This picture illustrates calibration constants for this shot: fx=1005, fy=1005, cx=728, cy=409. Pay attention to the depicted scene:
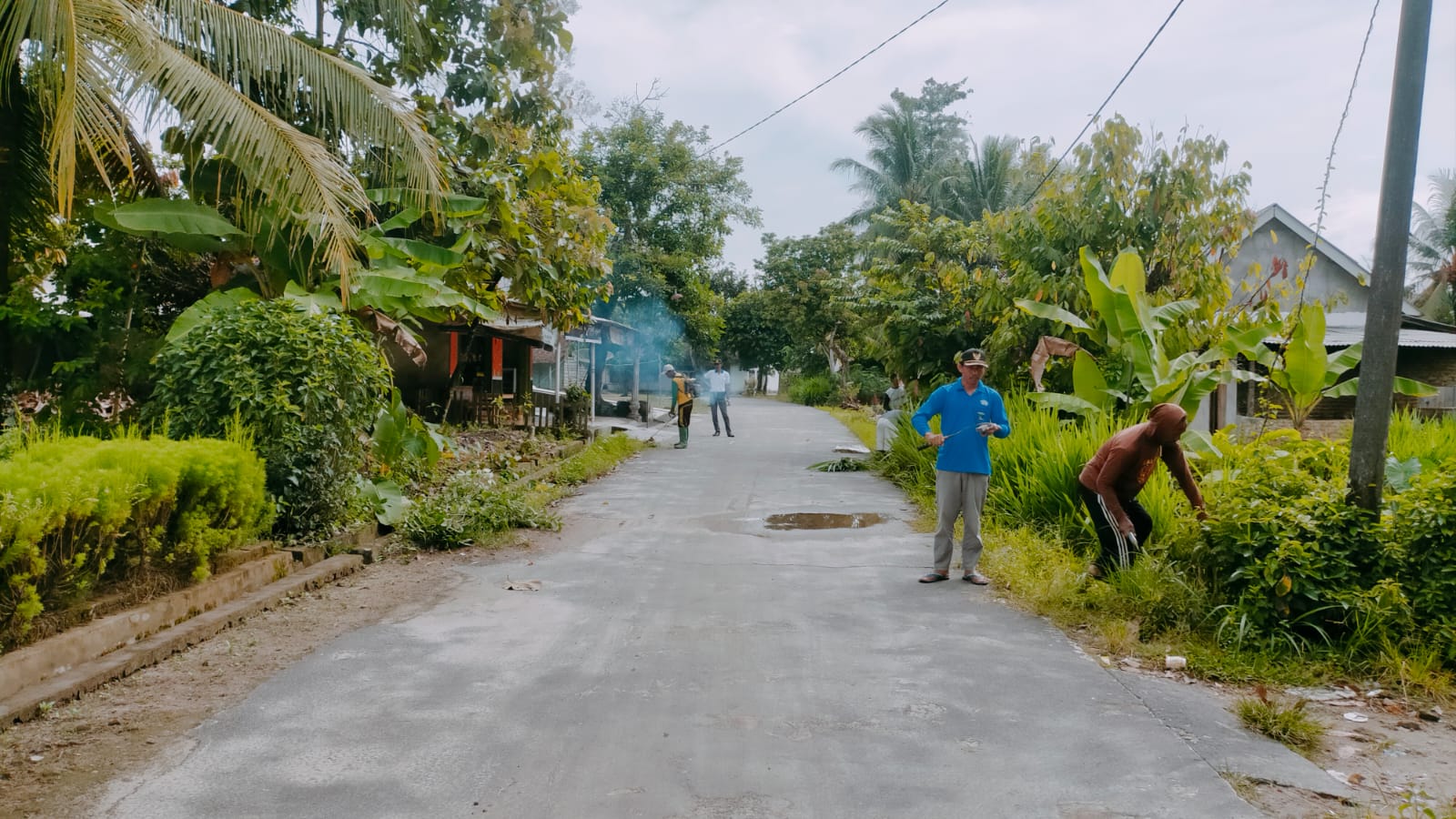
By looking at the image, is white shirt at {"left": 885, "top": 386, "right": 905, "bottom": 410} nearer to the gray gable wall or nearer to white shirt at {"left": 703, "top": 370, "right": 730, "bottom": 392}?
white shirt at {"left": 703, "top": 370, "right": 730, "bottom": 392}

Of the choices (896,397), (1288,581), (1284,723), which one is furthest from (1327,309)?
(1284,723)

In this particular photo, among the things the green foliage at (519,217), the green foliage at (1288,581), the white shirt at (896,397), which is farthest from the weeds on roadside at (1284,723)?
the white shirt at (896,397)

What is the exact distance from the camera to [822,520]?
11.0 m

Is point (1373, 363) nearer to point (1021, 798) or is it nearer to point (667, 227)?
point (1021, 798)

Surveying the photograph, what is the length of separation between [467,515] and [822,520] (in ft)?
12.8

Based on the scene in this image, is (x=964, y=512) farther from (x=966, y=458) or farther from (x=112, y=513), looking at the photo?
(x=112, y=513)

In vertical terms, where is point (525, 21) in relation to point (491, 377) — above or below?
above

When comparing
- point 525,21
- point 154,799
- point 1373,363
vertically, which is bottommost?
point 154,799

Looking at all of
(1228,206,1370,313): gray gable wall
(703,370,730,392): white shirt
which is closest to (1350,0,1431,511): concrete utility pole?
(1228,206,1370,313): gray gable wall

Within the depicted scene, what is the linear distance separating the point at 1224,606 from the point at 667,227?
25409mm

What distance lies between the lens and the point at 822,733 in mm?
4371

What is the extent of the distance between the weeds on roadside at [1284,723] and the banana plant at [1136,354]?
529cm

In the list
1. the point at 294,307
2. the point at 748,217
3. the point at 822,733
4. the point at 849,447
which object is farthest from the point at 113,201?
the point at 748,217

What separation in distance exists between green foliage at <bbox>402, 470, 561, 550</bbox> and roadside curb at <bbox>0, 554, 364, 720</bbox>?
1.22m
